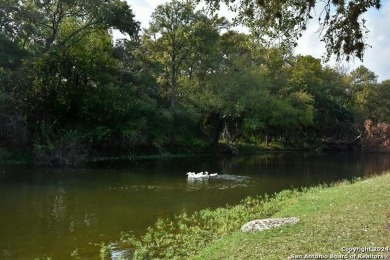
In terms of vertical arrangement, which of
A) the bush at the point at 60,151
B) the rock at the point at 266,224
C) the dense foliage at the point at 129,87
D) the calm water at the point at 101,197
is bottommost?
the calm water at the point at 101,197

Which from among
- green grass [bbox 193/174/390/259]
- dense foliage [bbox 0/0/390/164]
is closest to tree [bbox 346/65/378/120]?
dense foliage [bbox 0/0/390/164]

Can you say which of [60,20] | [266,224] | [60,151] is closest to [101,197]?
[266,224]

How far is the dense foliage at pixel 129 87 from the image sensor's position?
121ft

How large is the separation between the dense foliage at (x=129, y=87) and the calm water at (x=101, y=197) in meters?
5.70

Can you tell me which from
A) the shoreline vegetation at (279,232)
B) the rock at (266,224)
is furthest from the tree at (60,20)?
the rock at (266,224)

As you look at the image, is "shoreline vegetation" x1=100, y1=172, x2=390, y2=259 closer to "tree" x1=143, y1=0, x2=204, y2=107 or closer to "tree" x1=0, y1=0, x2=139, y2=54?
"tree" x1=0, y1=0, x2=139, y2=54

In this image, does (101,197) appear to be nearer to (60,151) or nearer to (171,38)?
(60,151)

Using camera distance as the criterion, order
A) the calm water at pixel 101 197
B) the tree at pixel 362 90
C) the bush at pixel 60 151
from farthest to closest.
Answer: the tree at pixel 362 90 → the bush at pixel 60 151 → the calm water at pixel 101 197

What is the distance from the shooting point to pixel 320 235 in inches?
411

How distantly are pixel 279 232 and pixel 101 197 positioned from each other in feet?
39.8

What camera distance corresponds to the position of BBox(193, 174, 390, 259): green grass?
932 cm

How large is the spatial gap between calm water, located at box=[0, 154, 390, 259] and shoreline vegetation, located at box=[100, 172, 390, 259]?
1.39 meters

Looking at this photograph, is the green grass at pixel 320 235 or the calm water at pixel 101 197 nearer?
the green grass at pixel 320 235

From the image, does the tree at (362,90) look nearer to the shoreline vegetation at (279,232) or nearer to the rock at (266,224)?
the shoreline vegetation at (279,232)
